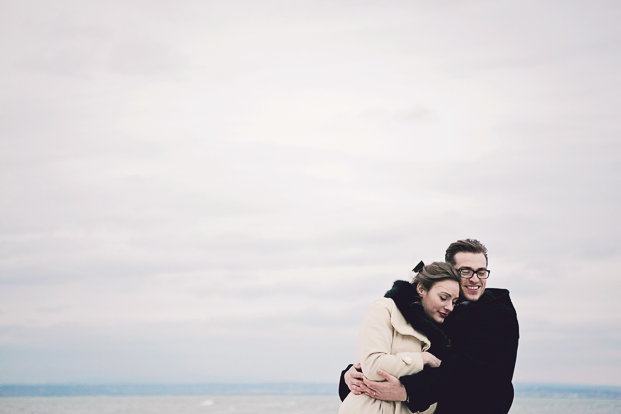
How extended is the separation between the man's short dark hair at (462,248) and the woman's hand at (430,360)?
2.66ft

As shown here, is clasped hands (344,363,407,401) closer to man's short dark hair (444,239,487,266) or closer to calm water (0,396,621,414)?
man's short dark hair (444,239,487,266)

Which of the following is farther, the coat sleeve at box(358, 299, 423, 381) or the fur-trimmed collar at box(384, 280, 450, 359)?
the fur-trimmed collar at box(384, 280, 450, 359)

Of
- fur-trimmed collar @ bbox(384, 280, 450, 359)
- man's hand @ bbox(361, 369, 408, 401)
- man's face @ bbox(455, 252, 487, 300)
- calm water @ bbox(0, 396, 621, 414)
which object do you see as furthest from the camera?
calm water @ bbox(0, 396, 621, 414)

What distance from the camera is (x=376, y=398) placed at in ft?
15.9

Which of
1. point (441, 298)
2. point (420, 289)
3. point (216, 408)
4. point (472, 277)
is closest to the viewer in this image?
point (441, 298)

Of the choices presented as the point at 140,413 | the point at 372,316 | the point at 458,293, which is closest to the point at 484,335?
the point at 458,293

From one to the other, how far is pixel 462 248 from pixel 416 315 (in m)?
0.75

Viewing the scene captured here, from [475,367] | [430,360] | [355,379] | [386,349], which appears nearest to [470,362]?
[475,367]

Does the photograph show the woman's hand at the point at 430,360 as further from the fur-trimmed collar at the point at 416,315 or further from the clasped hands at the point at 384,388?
the clasped hands at the point at 384,388

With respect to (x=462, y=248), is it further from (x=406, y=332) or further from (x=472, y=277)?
(x=406, y=332)

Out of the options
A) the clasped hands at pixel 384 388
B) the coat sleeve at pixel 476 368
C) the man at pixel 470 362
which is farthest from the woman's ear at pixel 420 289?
the clasped hands at pixel 384 388

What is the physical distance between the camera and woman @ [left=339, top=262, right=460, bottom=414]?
484cm

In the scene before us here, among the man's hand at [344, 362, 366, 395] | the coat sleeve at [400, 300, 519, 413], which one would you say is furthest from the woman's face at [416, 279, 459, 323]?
the man's hand at [344, 362, 366, 395]

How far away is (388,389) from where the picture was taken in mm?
4758
